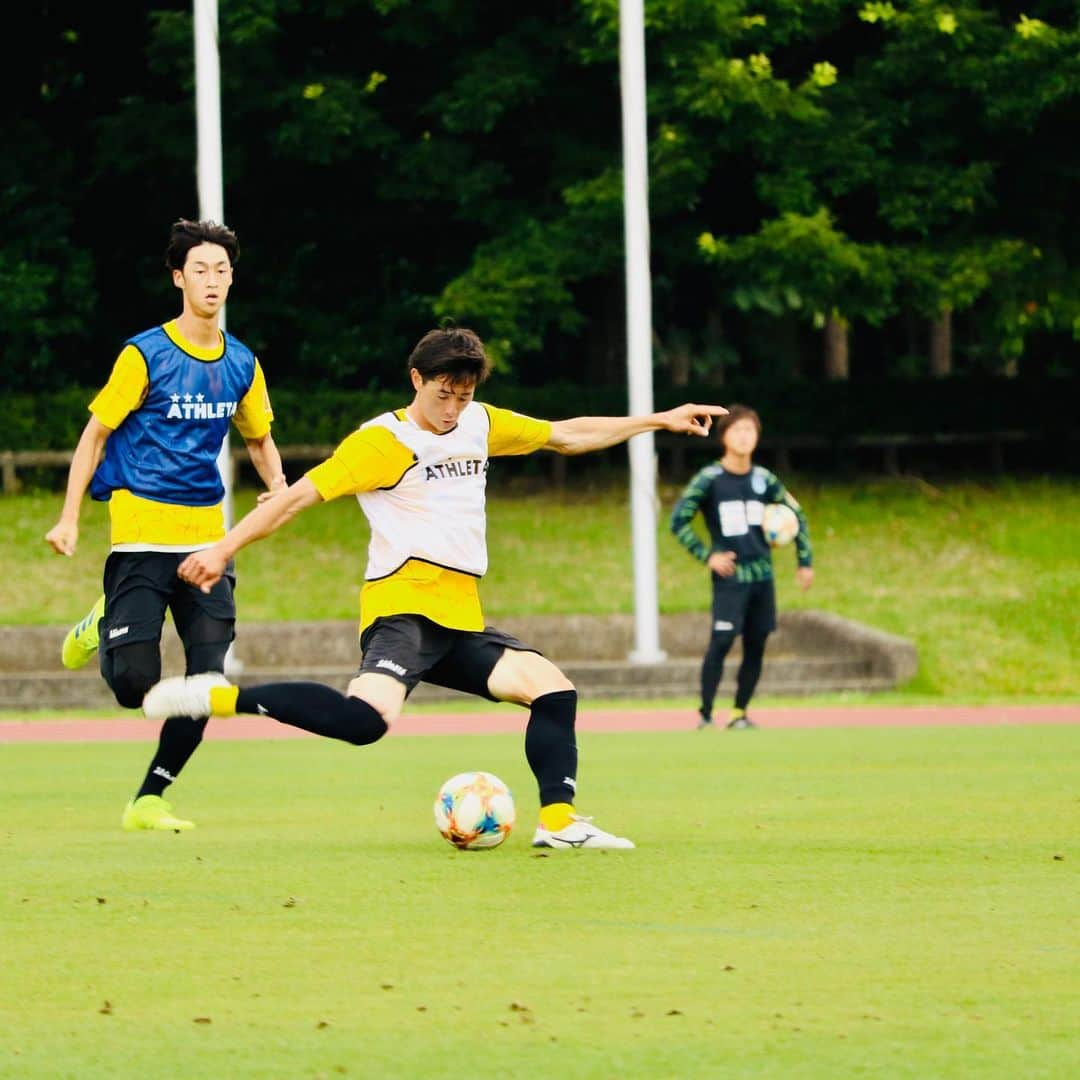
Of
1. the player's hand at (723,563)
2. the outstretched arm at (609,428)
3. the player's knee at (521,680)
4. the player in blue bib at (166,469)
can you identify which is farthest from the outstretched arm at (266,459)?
the player's hand at (723,563)

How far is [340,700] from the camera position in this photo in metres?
7.78

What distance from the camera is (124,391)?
328 inches

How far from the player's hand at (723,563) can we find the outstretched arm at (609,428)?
6.16 m

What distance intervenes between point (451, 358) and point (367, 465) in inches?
18.6

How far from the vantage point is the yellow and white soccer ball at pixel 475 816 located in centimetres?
778

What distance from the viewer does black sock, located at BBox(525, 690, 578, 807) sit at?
7879mm

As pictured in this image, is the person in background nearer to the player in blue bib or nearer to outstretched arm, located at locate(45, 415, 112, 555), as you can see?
the player in blue bib

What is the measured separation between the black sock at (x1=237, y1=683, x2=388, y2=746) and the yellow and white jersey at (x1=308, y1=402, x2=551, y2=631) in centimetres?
33

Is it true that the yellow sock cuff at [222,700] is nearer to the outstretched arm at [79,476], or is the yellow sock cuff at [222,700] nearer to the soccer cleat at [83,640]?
the outstretched arm at [79,476]

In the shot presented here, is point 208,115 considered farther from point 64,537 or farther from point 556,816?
point 556,816

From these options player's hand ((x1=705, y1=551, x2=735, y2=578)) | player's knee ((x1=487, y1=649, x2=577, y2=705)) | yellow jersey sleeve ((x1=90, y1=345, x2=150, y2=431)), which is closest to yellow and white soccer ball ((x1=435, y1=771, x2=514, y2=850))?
player's knee ((x1=487, y1=649, x2=577, y2=705))

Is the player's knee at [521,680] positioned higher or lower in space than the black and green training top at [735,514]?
lower

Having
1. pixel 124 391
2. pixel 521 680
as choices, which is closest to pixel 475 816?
pixel 521 680

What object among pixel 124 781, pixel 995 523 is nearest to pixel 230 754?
pixel 124 781
